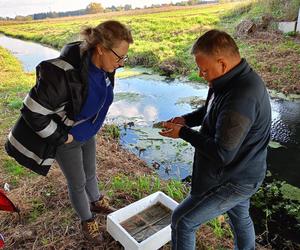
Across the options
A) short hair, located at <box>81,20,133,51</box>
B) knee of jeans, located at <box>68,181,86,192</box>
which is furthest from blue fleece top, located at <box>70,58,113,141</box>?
knee of jeans, located at <box>68,181,86,192</box>

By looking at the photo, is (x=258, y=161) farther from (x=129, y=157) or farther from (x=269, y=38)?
(x=269, y=38)

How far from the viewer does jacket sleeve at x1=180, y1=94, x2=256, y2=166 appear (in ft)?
4.01

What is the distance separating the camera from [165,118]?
539 cm

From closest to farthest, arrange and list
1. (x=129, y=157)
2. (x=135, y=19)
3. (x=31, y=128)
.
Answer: (x=31, y=128)
(x=129, y=157)
(x=135, y=19)

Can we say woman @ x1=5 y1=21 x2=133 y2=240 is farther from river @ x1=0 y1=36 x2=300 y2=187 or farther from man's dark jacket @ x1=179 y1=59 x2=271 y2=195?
river @ x1=0 y1=36 x2=300 y2=187

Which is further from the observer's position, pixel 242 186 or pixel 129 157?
pixel 129 157

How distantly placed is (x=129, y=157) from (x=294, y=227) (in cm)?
207

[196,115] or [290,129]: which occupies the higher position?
[196,115]

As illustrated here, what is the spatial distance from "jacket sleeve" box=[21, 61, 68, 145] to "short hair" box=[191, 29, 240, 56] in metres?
0.70

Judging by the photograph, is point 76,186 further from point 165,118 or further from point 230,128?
point 165,118

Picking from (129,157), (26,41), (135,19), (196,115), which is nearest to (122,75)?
(129,157)

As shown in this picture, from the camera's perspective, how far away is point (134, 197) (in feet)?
8.76

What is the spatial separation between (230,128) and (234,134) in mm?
31

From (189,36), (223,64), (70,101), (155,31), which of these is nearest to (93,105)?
(70,101)
